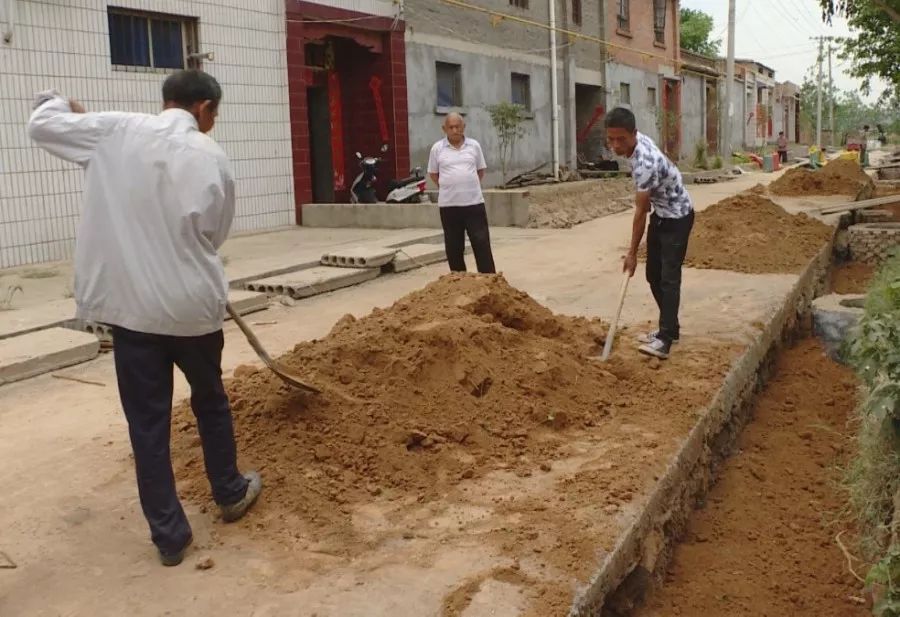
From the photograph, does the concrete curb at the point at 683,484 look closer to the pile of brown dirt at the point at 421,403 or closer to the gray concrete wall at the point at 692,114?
the pile of brown dirt at the point at 421,403

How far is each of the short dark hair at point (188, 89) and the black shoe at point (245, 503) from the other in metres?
1.37

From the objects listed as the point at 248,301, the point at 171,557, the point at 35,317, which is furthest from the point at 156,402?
the point at 248,301

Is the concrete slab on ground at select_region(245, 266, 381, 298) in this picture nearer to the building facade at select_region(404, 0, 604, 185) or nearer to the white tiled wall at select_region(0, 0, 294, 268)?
the white tiled wall at select_region(0, 0, 294, 268)

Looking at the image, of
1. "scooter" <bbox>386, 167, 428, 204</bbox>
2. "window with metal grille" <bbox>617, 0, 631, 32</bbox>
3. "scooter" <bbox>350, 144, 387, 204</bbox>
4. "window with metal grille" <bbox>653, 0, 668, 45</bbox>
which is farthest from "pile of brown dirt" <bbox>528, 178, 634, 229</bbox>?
"window with metal grille" <bbox>653, 0, 668, 45</bbox>

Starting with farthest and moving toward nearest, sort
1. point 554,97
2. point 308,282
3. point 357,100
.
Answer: point 554,97
point 357,100
point 308,282

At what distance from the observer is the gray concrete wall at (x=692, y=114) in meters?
30.1

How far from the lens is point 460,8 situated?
16.8 m

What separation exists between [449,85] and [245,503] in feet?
48.0

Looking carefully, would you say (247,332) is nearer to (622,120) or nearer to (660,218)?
(622,120)

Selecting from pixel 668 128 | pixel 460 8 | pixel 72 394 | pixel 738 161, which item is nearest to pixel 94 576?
pixel 72 394

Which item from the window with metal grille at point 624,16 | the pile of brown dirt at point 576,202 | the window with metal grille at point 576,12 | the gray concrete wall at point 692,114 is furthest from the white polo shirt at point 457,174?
the gray concrete wall at point 692,114

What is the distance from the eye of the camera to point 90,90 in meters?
9.96

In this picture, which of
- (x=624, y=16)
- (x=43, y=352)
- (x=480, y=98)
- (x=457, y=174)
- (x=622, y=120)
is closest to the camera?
(x=622, y=120)

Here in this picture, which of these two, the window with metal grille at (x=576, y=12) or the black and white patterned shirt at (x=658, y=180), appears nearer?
the black and white patterned shirt at (x=658, y=180)
